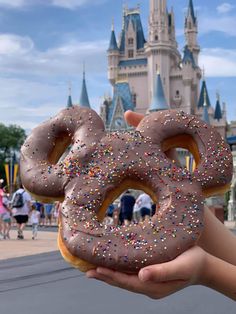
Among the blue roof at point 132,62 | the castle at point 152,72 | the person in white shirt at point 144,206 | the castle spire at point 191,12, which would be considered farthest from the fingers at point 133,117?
the castle spire at point 191,12

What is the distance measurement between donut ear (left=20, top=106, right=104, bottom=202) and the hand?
435 mm

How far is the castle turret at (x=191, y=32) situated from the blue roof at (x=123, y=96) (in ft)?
35.6

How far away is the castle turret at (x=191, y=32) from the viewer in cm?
6372

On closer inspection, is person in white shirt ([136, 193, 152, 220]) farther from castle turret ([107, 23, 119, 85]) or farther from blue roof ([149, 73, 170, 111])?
castle turret ([107, 23, 119, 85])

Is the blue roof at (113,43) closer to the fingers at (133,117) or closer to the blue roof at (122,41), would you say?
the blue roof at (122,41)

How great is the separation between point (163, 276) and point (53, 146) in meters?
0.82

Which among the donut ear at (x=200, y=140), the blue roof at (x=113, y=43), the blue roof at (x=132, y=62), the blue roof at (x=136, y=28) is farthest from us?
the blue roof at (x=136, y=28)

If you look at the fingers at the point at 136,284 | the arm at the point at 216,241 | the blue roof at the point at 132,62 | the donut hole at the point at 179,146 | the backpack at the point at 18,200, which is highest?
the blue roof at the point at 132,62

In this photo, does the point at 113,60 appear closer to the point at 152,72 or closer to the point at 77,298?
the point at 152,72

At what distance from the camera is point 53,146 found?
225cm

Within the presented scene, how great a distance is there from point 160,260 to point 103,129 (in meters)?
0.64

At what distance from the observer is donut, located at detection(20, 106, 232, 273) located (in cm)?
183

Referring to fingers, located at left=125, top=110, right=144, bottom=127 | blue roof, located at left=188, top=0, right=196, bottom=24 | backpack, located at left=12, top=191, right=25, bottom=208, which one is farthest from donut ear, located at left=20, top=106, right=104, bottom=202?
blue roof, located at left=188, top=0, right=196, bottom=24

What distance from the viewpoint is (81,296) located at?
457 centimetres
